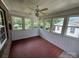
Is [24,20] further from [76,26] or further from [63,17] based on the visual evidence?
[76,26]

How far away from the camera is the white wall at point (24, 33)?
4.55 metres

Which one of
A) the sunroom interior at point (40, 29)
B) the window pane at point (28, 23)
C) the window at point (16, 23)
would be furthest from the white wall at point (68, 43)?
the window at point (16, 23)

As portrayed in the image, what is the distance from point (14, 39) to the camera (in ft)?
14.9

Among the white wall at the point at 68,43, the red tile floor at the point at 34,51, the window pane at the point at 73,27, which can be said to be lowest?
the red tile floor at the point at 34,51

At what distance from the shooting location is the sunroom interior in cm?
244

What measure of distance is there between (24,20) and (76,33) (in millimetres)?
4060

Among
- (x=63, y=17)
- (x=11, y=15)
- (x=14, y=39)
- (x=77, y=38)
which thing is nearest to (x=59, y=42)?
(x=77, y=38)

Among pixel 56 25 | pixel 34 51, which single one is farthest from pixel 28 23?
pixel 34 51

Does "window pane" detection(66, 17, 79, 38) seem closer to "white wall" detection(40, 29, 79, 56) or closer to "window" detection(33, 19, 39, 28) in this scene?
"white wall" detection(40, 29, 79, 56)

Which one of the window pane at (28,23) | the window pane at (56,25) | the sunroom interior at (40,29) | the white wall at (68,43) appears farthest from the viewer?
the window pane at (28,23)

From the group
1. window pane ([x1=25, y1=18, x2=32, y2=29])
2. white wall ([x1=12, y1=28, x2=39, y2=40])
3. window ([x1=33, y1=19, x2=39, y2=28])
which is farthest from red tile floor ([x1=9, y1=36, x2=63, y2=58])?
window ([x1=33, y1=19, x2=39, y2=28])

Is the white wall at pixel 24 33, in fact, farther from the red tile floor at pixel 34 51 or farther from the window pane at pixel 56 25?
the window pane at pixel 56 25

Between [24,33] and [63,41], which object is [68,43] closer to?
[63,41]

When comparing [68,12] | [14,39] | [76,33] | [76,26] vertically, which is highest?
[68,12]
